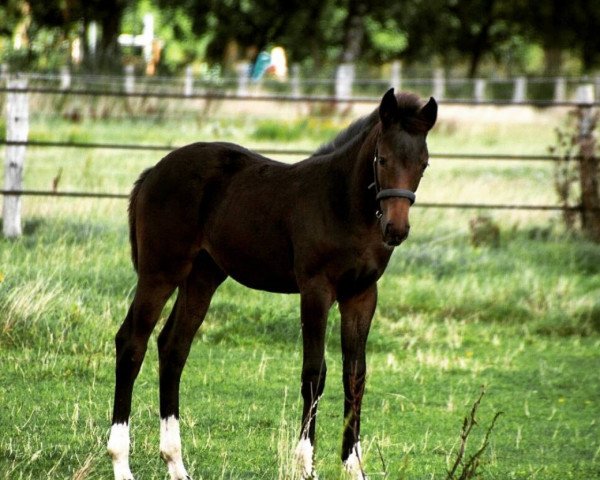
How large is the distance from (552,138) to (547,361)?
54.5 feet

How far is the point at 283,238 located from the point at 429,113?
973 millimetres

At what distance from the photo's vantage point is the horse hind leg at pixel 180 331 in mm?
5781

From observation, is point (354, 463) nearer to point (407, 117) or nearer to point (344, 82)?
point (407, 117)

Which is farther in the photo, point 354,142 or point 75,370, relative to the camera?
point 75,370

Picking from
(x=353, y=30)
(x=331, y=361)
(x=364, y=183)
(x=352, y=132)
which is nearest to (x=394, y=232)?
(x=364, y=183)

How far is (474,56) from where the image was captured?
50.9 metres

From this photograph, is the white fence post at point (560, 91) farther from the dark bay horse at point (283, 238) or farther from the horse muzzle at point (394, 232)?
the horse muzzle at point (394, 232)

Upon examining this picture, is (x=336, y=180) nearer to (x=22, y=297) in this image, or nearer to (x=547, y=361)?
(x=22, y=297)

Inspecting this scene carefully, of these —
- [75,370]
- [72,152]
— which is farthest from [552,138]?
[75,370]

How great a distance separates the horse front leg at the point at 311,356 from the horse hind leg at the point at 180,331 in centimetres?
70

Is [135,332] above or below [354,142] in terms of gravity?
below

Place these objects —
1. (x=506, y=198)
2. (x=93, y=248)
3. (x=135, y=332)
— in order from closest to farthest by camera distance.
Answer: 1. (x=135, y=332)
2. (x=93, y=248)
3. (x=506, y=198)

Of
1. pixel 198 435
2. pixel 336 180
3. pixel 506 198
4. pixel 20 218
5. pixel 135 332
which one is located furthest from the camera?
pixel 506 198

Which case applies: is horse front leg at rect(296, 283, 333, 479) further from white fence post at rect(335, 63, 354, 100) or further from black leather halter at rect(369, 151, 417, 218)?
white fence post at rect(335, 63, 354, 100)
